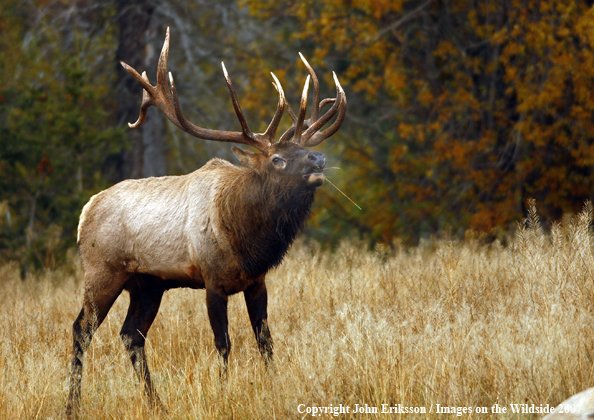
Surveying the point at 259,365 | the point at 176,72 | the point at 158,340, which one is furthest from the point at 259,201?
the point at 176,72

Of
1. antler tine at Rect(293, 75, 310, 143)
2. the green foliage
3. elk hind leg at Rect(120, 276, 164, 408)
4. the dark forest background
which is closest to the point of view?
antler tine at Rect(293, 75, 310, 143)

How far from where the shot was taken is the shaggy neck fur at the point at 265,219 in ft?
17.2

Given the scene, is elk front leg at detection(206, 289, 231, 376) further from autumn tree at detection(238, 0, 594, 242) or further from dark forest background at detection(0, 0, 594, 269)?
autumn tree at detection(238, 0, 594, 242)

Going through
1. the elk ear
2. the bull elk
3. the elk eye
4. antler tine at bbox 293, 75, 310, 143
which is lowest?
the bull elk

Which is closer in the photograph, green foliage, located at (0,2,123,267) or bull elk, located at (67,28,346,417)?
bull elk, located at (67,28,346,417)

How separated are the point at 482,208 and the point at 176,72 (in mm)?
6284

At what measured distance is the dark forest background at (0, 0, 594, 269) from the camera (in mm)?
11383

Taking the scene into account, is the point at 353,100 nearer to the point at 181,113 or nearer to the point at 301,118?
the point at 181,113

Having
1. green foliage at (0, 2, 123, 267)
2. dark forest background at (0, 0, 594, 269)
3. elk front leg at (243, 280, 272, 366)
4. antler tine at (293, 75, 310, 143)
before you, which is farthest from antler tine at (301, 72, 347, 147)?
green foliage at (0, 2, 123, 267)

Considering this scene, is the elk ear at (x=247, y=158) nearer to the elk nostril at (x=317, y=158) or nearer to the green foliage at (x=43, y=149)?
the elk nostril at (x=317, y=158)

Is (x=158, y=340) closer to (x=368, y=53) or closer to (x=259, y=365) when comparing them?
(x=259, y=365)

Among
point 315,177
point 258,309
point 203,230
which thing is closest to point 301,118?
point 315,177

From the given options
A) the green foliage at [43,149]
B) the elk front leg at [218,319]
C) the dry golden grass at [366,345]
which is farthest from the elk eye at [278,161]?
the green foliage at [43,149]

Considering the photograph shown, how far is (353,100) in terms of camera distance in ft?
47.8
